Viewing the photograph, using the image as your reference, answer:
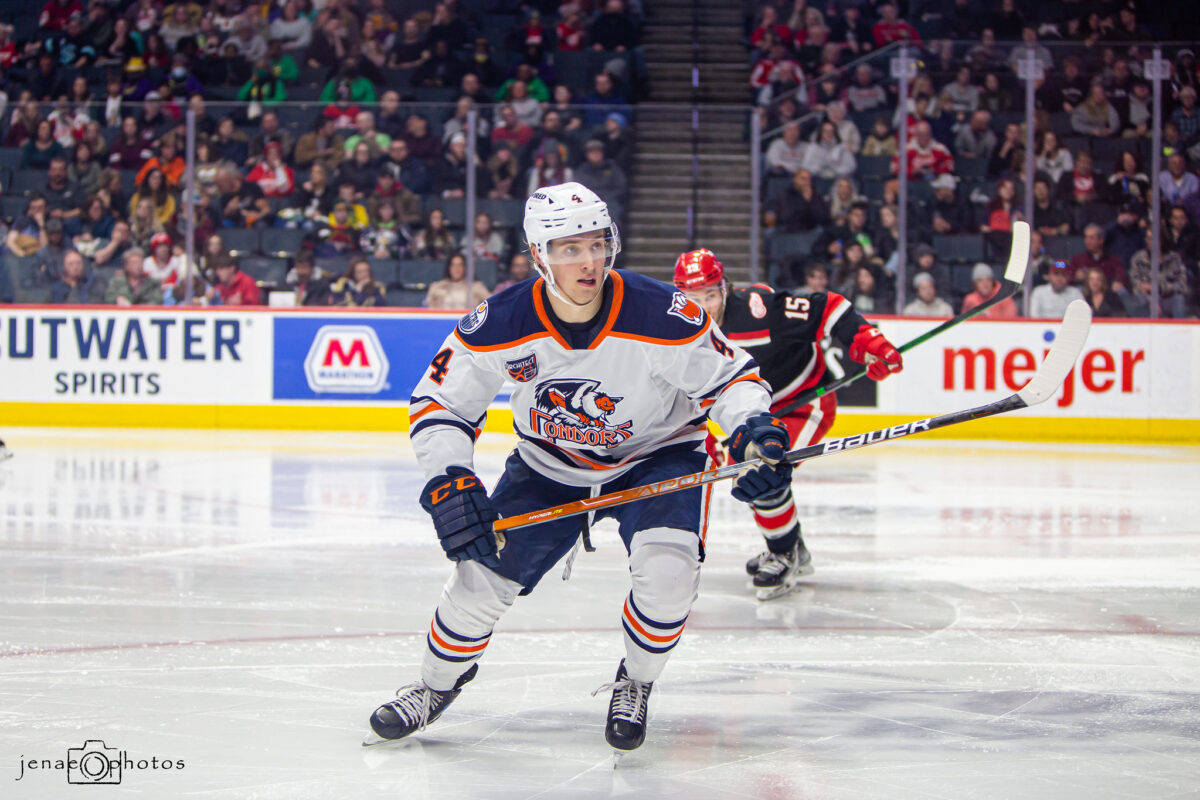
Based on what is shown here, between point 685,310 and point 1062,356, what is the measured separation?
92cm

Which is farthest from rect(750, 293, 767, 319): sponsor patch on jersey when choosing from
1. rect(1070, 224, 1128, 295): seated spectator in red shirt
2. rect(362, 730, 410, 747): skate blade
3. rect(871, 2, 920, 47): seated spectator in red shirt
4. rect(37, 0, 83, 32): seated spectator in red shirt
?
rect(37, 0, 83, 32): seated spectator in red shirt

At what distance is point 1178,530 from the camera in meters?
5.80

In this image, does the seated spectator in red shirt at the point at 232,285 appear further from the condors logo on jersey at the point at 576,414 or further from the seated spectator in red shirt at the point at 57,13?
the condors logo on jersey at the point at 576,414

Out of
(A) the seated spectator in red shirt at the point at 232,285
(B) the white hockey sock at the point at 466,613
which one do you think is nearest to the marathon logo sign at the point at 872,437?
(B) the white hockey sock at the point at 466,613

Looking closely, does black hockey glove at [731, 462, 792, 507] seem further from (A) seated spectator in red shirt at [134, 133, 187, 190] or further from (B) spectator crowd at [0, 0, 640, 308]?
(A) seated spectator in red shirt at [134, 133, 187, 190]

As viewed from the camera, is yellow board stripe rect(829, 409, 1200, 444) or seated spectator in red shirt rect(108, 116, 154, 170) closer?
yellow board stripe rect(829, 409, 1200, 444)

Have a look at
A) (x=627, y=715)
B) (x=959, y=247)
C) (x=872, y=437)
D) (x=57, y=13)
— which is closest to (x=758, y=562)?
(x=872, y=437)

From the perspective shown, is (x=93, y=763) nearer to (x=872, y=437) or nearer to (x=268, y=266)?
(x=872, y=437)

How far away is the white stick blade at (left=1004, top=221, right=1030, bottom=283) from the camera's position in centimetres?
455

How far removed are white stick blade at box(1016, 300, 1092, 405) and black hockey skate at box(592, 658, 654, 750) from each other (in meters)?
1.10

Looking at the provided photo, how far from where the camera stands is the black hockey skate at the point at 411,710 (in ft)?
9.35

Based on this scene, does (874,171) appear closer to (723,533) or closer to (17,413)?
(723,533)

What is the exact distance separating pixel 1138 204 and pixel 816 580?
17.3ft

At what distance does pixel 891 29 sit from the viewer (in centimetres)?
1186
